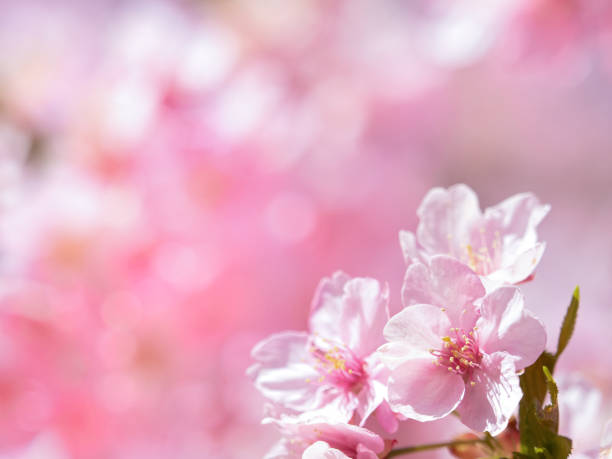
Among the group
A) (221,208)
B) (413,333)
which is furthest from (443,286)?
(221,208)

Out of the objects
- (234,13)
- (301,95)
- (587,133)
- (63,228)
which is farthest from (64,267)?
(587,133)

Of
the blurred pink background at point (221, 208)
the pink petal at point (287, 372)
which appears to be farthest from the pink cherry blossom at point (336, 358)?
the blurred pink background at point (221, 208)

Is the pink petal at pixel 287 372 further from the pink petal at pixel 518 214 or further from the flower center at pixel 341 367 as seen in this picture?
the pink petal at pixel 518 214

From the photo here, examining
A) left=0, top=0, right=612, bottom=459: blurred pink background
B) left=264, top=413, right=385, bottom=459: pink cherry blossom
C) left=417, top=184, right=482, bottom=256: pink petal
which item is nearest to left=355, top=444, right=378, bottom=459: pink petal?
left=264, top=413, right=385, bottom=459: pink cherry blossom

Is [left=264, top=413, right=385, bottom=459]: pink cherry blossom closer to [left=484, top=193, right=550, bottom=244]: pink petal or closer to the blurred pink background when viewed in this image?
[left=484, top=193, right=550, bottom=244]: pink petal

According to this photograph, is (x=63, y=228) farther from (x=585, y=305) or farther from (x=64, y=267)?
(x=585, y=305)
